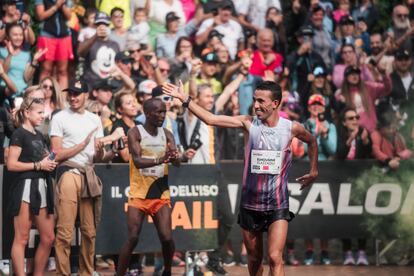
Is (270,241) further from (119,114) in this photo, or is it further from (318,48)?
(318,48)

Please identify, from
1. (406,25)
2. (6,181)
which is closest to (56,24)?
(6,181)

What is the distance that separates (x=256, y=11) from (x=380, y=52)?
2.33m

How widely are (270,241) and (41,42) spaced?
722 centimetres

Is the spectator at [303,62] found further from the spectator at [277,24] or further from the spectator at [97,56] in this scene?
the spectator at [97,56]

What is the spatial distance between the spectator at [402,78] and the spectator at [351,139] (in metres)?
2.14

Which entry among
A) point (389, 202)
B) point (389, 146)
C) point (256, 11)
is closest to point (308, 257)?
point (389, 202)

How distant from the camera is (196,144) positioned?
14.7m

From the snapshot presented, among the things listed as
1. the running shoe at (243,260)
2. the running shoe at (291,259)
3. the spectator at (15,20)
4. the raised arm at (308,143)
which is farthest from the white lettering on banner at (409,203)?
the spectator at (15,20)

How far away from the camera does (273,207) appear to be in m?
11.3

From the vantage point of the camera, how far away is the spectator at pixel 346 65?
61.2 ft

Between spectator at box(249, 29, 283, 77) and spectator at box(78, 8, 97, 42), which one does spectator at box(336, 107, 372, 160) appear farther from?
spectator at box(78, 8, 97, 42)

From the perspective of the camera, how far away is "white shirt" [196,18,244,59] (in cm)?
1864

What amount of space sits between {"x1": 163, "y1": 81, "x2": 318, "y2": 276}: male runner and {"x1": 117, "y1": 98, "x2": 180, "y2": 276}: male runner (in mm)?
1706

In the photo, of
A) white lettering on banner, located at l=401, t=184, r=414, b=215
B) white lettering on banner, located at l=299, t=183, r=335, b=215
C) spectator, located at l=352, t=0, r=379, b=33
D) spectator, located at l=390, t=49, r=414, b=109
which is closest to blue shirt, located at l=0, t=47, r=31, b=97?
white lettering on banner, located at l=299, t=183, r=335, b=215
